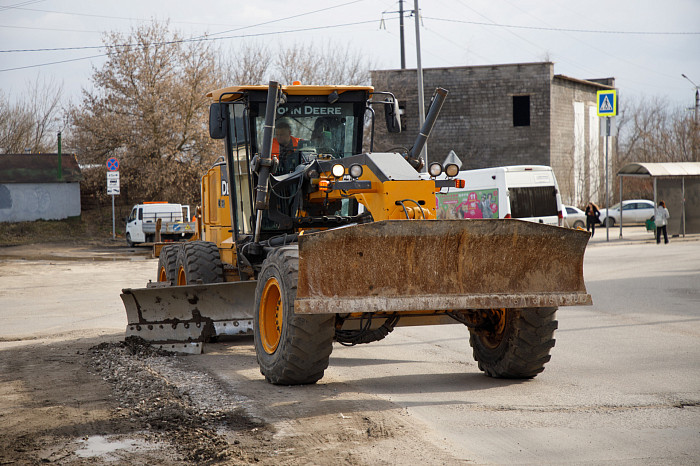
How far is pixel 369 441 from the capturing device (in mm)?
5148

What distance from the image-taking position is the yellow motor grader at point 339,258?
6.20 metres

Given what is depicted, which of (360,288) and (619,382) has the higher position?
(360,288)

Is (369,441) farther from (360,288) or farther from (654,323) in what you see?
(654,323)

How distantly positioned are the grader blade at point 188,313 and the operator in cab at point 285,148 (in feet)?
4.78

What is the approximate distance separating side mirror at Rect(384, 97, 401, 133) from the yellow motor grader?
0.08ft

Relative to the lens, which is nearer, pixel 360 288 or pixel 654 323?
pixel 360 288

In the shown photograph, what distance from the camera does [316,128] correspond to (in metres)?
9.29

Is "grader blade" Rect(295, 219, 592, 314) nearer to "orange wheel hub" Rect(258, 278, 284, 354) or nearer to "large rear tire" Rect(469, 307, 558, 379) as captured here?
"large rear tire" Rect(469, 307, 558, 379)

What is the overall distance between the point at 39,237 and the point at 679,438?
1447 inches

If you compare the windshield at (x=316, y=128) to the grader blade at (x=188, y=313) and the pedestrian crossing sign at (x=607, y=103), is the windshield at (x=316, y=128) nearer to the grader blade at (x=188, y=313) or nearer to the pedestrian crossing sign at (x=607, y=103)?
the grader blade at (x=188, y=313)

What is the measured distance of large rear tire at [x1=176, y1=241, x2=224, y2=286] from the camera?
32.5 feet

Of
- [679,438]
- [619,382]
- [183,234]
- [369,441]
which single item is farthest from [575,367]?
[183,234]

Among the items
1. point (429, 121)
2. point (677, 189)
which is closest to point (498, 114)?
point (677, 189)

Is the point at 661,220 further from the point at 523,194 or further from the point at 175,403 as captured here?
the point at 175,403
